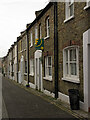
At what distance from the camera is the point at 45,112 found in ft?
30.7

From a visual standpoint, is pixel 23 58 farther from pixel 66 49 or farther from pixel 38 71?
pixel 66 49

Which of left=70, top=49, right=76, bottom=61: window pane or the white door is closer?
left=70, top=49, right=76, bottom=61: window pane

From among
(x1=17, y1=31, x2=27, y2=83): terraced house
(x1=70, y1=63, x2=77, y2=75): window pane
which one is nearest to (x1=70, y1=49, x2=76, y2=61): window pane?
(x1=70, y1=63, x2=77, y2=75): window pane

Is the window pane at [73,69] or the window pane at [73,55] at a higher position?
the window pane at [73,55]

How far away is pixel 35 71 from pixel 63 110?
11029mm

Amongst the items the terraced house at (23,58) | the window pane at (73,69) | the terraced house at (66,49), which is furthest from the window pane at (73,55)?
the terraced house at (23,58)

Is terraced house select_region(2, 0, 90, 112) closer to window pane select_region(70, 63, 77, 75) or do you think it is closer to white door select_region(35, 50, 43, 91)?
window pane select_region(70, 63, 77, 75)

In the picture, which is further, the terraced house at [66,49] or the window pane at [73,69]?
the window pane at [73,69]

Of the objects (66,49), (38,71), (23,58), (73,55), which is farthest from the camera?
(23,58)

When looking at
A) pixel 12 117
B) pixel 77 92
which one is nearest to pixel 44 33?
pixel 77 92

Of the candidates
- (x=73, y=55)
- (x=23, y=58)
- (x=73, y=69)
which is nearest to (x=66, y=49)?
(x=73, y=55)

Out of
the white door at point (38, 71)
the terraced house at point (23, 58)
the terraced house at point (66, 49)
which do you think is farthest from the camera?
the terraced house at point (23, 58)

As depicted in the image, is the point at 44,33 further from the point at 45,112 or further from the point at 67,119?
the point at 67,119

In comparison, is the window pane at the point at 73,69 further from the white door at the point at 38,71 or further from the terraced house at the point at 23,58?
the terraced house at the point at 23,58
